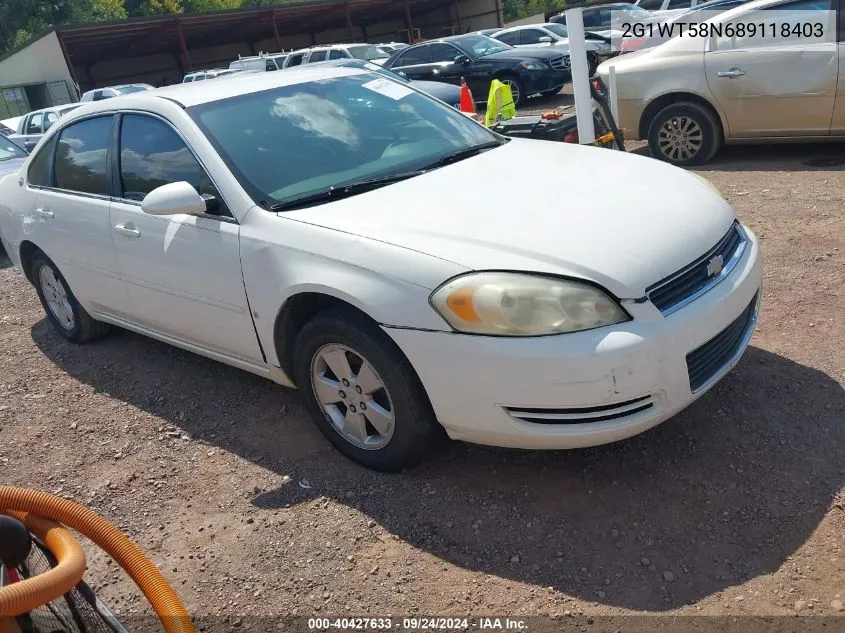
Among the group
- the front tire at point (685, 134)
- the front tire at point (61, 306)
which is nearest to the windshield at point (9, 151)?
the front tire at point (61, 306)

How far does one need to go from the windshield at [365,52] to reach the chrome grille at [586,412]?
19.2m

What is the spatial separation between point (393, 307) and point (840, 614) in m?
1.76

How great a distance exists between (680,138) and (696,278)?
17.5ft

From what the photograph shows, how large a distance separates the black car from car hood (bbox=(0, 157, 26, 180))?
8.70 m

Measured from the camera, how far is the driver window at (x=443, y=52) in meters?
15.8

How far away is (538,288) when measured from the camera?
2.75m

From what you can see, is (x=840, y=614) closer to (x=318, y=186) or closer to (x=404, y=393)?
(x=404, y=393)

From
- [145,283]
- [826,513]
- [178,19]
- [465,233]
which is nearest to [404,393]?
[465,233]

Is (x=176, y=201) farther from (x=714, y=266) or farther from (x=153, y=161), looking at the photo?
(x=714, y=266)

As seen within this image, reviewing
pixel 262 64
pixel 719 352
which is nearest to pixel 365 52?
pixel 262 64

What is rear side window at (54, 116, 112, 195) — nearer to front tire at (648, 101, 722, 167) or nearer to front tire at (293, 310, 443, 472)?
front tire at (293, 310, 443, 472)

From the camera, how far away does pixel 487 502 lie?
3098 mm

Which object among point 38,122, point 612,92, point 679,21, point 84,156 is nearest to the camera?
point 84,156

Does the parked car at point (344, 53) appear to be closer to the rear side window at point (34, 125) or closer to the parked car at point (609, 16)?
the parked car at point (609, 16)
